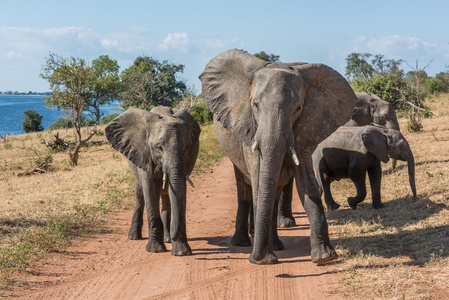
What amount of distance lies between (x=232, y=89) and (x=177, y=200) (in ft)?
5.36

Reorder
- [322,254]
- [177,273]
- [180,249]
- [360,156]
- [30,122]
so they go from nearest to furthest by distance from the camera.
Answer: [322,254] → [177,273] → [180,249] → [360,156] → [30,122]

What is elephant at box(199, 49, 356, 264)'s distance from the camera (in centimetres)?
545

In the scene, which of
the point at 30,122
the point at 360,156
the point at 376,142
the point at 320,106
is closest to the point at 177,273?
the point at 320,106

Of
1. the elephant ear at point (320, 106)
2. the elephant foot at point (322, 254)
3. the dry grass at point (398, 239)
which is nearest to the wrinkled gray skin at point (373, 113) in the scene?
the dry grass at point (398, 239)

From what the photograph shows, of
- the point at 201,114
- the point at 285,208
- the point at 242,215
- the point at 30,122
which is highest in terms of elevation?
the point at 242,215

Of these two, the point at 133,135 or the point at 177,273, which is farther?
the point at 133,135

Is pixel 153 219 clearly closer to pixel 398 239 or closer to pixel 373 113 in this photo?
pixel 398 239

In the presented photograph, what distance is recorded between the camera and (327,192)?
9523 mm

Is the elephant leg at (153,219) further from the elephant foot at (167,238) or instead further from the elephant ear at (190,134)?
the elephant ear at (190,134)

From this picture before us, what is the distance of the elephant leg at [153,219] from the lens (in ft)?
23.0

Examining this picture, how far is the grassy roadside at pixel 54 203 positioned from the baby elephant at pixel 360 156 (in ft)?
13.7

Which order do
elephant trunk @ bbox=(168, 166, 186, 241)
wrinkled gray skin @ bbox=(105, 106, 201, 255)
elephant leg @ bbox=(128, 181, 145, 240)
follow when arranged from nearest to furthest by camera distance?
elephant trunk @ bbox=(168, 166, 186, 241) → wrinkled gray skin @ bbox=(105, 106, 201, 255) → elephant leg @ bbox=(128, 181, 145, 240)

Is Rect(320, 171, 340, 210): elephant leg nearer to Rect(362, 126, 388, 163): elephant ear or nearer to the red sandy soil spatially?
Rect(362, 126, 388, 163): elephant ear

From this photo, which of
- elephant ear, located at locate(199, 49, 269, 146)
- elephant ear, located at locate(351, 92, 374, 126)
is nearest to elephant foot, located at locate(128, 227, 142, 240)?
elephant ear, located at locate(199, 49, 269, 146)
